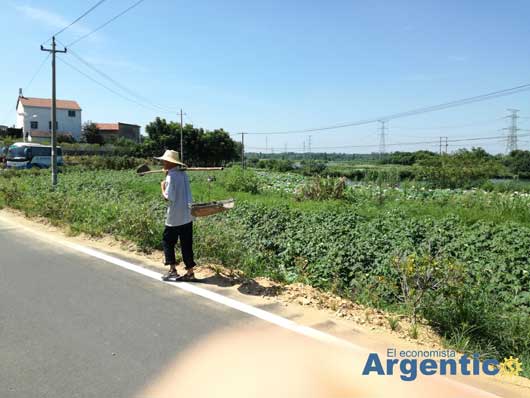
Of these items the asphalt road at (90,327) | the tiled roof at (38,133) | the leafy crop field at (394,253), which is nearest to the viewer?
the asphalt road at (90,327)

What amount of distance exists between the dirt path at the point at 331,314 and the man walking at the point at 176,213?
1.25 feet

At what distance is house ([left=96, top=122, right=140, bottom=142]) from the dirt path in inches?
2486

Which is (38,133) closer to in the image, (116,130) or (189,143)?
(116,130)

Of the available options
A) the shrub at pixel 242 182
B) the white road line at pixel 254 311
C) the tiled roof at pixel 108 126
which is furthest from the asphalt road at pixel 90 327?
the tiled roof at pixel 108 126

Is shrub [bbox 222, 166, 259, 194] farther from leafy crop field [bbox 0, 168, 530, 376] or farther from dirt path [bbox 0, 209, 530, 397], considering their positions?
dirt path [bbox 0, 209, 530, 397]

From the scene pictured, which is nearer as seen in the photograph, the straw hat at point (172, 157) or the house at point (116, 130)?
the straw hat at point (172, 157)

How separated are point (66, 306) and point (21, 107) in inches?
2583

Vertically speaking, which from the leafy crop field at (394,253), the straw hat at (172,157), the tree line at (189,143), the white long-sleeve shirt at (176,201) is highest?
the tree line at (189,143)

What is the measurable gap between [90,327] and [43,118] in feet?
212

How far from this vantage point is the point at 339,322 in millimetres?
4145

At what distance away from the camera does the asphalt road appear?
3113 mm

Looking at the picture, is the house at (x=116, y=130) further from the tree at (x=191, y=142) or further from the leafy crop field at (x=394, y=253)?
the leafy crop field at (x=394, y=253)

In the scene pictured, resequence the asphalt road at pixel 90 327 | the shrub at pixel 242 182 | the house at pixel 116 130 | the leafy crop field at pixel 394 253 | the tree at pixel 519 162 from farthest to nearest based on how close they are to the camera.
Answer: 1. the house at pixel 116 130
2. the tree at pixel 519 162
3. the shrub at pixel 242 182
4. the leafy crop field at pixel 394 253
5. the asphalt road at pixel 90 327

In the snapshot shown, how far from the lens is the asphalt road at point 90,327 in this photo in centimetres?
311
